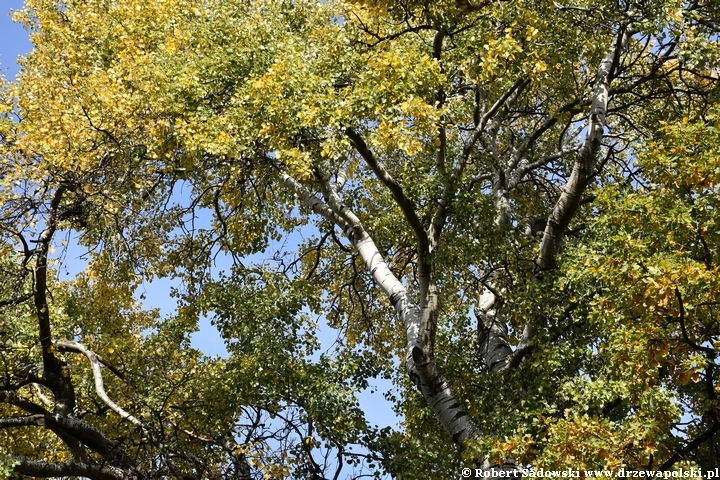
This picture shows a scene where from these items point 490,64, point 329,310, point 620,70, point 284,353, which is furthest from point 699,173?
point 329,310

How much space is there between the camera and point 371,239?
11.6 meters

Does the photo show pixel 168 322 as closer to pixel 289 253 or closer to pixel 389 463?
pixel 289 253

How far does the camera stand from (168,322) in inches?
537

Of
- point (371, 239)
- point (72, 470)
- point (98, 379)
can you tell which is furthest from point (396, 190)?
point (72, 470)

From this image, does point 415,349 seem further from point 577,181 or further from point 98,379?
point 98,379

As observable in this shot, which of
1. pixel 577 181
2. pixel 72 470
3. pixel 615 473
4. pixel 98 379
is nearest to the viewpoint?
pixel 615 473

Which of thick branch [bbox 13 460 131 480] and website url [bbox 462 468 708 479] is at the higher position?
thick branch [bbox 13 460 131 480]

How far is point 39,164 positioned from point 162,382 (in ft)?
14.2

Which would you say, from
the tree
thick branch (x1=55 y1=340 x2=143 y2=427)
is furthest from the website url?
thick branch (x1=55 y1=340 x2=143 y2=427)

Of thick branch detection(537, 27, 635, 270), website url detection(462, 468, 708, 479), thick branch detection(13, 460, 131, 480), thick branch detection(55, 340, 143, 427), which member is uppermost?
thick branch detection(537, 27, 635, 270)

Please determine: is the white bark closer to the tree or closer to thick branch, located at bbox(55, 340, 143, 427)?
the tree

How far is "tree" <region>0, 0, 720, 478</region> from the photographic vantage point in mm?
7543

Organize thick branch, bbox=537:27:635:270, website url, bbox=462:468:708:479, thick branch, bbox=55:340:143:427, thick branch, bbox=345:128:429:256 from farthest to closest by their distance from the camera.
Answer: thick branch, bbox=537:27:635:270
thick branch, bbox=345:128:429:256
thick branch, bbox=55:340:143:427
website url, bbox=462:468:708:479

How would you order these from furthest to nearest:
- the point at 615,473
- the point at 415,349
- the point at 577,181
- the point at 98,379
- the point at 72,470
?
1. the point at 577,181
2. the point at 415,349
3. the point at 98,379
4. the point at 72,470
5. the point at 615,473
